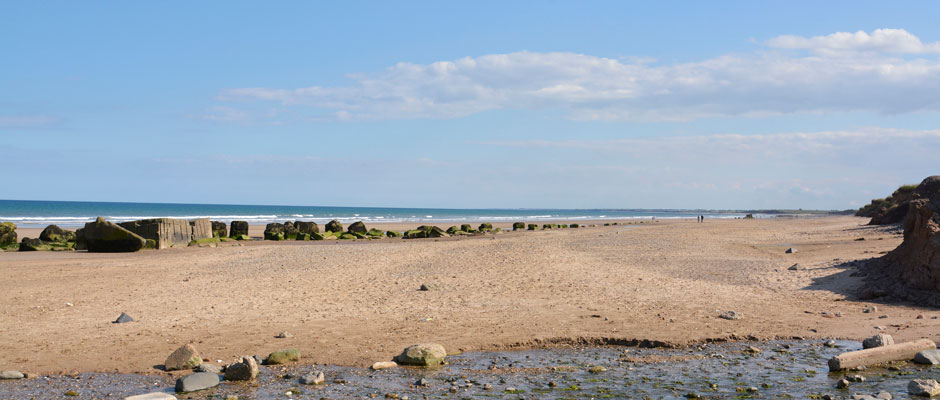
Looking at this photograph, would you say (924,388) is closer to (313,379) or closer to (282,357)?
(313,379)

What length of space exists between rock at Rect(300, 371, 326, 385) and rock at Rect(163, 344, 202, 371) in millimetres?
1472

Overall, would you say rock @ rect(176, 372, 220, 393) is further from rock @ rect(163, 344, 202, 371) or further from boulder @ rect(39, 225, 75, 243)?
boulder @ rect(39, 225, 75, 243)

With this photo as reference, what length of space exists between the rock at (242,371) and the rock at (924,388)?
7.05 m

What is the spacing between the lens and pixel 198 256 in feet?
74.5

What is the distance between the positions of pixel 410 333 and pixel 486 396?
3.31 meters

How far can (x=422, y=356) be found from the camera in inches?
330

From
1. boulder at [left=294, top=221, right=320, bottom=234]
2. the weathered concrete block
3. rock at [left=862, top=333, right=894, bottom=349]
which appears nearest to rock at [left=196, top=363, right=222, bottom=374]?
the weathered concrete block

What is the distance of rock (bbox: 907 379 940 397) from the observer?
282 inches

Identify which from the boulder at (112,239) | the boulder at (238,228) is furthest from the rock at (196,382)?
the boulder at (238,228)

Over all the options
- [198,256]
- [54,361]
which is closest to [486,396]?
[54,361]

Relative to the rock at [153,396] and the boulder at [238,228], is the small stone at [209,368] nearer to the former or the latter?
the rock at [153,396]

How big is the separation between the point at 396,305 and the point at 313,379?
16.8 feet

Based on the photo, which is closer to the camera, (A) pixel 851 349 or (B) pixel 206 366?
(B) pixel 206 366

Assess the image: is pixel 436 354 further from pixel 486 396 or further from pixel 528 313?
pixel 528 313
